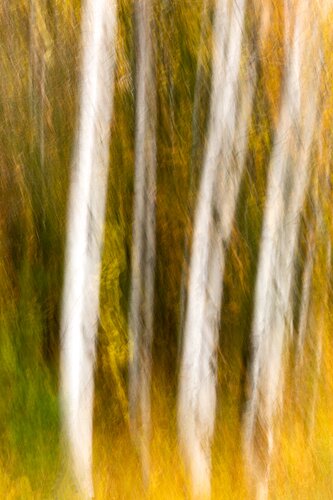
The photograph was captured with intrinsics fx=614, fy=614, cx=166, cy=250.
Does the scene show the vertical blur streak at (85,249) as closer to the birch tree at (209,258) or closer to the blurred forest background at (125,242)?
the blurred forest background at (125,242)

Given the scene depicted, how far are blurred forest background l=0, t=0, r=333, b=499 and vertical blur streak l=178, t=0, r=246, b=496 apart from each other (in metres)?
0.01

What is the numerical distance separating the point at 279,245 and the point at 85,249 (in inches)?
10.9

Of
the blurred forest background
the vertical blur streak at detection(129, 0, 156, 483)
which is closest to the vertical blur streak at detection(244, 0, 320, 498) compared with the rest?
the blurred forest background

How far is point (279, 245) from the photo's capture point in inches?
34.8

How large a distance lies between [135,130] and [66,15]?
6.9 inches

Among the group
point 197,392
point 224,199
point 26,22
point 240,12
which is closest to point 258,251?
point 224,199

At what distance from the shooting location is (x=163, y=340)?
85cm

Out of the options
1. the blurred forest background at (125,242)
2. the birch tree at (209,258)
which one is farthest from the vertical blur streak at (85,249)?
the birch tree at (209,258)

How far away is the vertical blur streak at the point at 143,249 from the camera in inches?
32.8

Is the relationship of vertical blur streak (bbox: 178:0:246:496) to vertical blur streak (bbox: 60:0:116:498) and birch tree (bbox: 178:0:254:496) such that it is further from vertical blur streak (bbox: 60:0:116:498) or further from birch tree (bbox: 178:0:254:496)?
vertical blur streak (bbox: 60:0:116:498)

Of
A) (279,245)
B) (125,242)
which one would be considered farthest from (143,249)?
(279,245)

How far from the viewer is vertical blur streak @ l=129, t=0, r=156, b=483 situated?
2.73ft

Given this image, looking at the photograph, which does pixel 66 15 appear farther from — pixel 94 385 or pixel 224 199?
pixel 94 385

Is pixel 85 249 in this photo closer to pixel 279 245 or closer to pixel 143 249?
pixel 143 249
